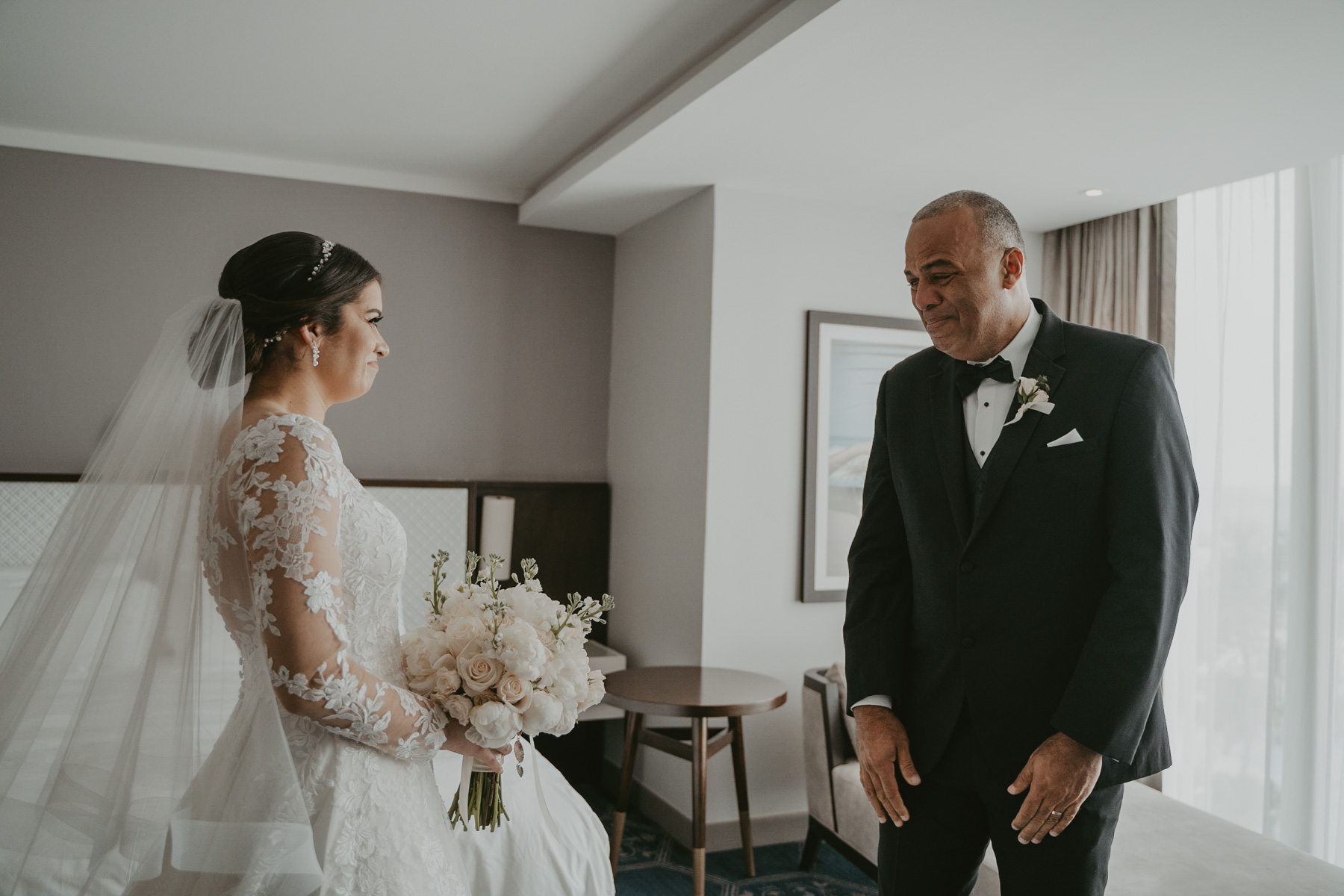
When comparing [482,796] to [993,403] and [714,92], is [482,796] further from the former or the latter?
[714,92]

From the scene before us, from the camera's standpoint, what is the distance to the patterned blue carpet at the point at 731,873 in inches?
134

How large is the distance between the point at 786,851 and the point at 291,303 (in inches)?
122

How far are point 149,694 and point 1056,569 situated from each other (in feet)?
4.89

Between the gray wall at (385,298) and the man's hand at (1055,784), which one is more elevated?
the gray wall at (385,298)

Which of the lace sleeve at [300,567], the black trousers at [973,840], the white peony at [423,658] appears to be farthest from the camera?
the white peony at [423,658]

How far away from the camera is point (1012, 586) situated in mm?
1582

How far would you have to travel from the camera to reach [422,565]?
14.2ft

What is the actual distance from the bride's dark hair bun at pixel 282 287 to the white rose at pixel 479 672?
0.62 m

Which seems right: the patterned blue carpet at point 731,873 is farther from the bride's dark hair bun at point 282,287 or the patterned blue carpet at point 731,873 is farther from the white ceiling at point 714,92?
the white ceiling at point 714,92

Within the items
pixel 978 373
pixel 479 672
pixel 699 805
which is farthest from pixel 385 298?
pixel 978 373

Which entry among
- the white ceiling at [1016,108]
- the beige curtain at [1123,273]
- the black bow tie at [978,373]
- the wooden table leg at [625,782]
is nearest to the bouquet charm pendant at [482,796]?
the black bow tie at [978,373]

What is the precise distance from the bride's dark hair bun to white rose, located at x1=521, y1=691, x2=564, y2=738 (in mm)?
739

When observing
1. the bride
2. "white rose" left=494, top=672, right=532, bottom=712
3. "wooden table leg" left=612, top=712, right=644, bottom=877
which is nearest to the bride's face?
the bride

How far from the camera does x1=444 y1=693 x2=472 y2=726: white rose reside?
1.57 metres
